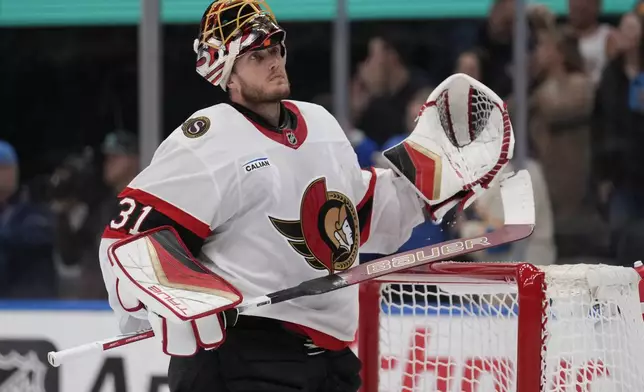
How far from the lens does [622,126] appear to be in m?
4.15

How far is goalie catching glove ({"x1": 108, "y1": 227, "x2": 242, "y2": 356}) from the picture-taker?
1.85 metres

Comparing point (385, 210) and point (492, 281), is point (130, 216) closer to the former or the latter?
point (385, 210)

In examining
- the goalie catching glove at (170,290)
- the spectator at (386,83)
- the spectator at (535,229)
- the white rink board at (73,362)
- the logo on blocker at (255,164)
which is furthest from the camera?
the spectator at (386,83)

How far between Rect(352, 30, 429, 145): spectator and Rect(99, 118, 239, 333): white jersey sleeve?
229 centimetres

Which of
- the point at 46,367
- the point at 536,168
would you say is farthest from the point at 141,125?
the point at 536,168

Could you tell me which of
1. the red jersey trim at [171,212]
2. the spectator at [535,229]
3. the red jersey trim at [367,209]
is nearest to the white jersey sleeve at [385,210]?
the red jersey trim at [367,209]

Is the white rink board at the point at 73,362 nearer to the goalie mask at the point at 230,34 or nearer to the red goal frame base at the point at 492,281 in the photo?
the red goal frame base at the point at 492,281

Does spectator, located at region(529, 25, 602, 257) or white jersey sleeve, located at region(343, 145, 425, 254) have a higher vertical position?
spectator, located at region(529, 25, 602, 257)

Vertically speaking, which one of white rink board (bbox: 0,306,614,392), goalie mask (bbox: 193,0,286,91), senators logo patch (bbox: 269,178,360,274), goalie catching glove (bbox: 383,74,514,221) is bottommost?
white rink board (bbox: 0,306,614,392)

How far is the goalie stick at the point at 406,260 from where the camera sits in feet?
6.22

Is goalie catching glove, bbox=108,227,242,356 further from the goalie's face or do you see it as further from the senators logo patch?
the goalie's face

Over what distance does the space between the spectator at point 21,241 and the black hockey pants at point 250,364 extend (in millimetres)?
2152

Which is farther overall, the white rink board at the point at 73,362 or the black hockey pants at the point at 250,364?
the white rink board at the point at 73,362

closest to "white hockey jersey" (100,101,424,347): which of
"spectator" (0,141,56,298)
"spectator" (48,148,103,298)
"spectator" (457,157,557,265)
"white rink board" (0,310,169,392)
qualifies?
"white rink board" (0,310,169,392)
